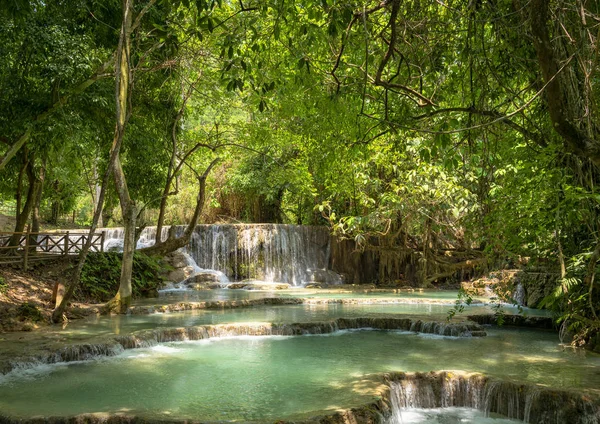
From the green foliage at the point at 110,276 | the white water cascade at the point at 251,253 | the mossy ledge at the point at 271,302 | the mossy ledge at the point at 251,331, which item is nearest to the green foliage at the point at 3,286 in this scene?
the green foliage at the point at 110,276

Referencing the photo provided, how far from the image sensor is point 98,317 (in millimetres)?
11773

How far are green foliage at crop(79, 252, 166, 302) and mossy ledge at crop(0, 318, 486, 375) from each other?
5.07 m

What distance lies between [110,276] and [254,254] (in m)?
8.60

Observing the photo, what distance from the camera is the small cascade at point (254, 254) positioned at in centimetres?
2285

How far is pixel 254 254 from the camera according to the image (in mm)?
23062

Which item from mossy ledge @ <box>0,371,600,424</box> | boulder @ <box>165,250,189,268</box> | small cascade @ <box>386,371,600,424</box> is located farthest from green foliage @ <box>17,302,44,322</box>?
boulder @ <box>165,250,189,268</box>

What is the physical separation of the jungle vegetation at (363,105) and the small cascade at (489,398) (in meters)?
1.06

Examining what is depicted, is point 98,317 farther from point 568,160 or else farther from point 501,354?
point 568,160

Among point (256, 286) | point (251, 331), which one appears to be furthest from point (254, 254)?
point (251, 331)

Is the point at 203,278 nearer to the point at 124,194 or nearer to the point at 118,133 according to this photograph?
the point at 124,194

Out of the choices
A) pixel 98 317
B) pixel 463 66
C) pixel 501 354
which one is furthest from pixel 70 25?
pixel 501 354

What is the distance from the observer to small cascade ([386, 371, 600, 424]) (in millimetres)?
5881

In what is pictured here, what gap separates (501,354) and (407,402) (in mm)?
2681

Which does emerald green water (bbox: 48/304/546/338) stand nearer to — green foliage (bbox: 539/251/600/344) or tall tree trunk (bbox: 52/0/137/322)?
tall tree trunk (bbox: 52/0/137/322)
